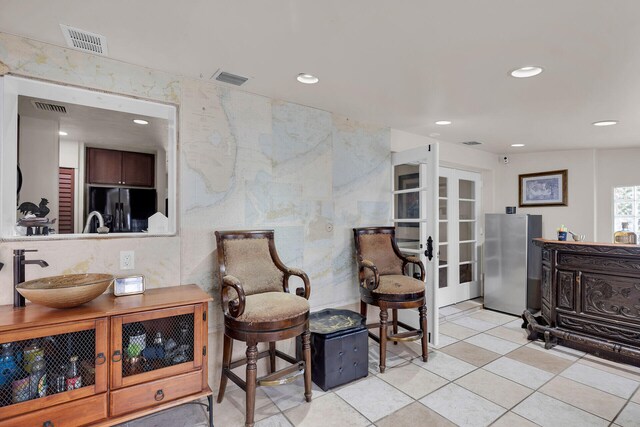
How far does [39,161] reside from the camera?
78.8 inches

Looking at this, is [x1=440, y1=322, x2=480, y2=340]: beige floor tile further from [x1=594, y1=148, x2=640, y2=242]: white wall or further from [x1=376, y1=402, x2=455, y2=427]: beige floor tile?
[x1=594, y1=148, x2=640, y2=242]: white wall

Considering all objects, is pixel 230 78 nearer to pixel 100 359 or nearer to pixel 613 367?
pixel 100 359

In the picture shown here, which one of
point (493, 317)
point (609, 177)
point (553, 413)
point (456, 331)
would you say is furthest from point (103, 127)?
point (609, 177)

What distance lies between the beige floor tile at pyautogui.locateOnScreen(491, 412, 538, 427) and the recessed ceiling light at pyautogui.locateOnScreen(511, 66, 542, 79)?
2.34 metres

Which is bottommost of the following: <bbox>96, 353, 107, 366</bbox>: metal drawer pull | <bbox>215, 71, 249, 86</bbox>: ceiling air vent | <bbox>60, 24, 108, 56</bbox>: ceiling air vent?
<bbox>96, 353, 107, 366</bbox>: metal drawer pull

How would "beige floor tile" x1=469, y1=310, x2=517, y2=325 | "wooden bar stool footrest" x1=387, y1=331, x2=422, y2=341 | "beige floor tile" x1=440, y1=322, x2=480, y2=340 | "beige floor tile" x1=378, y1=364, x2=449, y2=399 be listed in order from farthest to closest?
"beige floor tile" x1=469, y1=310, x2=517, y2=325 < "beige floor tile" x1=440, y1=322, x2=480, y2=340 < "wooden bar stool footrest" x1=387, y1=331, x2=422, y2=341 < "beige floor tile" x1=378, y1=364, x2=449, y2=399

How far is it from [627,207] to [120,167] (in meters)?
5.96

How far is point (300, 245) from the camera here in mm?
3037

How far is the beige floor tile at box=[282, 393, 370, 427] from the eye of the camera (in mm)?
2125

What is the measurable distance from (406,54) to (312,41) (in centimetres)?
61

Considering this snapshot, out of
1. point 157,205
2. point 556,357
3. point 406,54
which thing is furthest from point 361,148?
point 556,357

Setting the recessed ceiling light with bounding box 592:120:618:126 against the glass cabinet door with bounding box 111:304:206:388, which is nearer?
the glass cabinet door with bounding box 111:304:206:388

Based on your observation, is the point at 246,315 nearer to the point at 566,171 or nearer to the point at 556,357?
the point at 556,357

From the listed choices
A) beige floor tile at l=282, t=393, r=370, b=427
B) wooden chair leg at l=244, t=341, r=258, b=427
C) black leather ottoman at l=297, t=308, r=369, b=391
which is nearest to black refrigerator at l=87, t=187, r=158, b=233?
wooden chair leg at l=244, t=341, r=258, b=427
